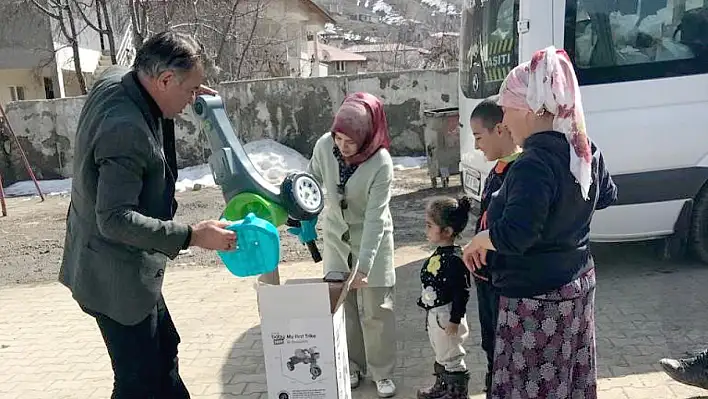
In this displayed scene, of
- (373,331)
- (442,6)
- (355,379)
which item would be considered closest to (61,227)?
(355,379)

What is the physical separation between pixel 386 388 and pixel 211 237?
5.21 feet

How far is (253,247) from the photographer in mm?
2248

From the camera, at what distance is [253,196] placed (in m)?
2.43

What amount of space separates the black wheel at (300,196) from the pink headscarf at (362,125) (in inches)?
18.8

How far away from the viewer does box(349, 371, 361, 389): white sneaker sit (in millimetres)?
3496

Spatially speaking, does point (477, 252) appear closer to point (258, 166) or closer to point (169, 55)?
point (169, 55)

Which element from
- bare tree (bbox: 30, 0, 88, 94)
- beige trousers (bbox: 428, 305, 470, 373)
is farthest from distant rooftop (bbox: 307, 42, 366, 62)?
beige trousers (bbox: 428, 305, 470, 373)

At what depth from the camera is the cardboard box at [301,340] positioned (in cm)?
234

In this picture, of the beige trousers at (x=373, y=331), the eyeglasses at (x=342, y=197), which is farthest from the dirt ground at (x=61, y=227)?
the eyeglasses at (x=342, y=197)

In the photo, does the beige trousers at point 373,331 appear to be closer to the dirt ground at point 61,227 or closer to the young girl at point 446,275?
the young girl at point 446,275

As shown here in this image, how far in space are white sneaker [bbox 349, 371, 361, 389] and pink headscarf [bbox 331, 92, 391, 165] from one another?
116 centimetres

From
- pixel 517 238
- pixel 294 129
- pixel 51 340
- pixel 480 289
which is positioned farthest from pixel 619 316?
pixel 294 129

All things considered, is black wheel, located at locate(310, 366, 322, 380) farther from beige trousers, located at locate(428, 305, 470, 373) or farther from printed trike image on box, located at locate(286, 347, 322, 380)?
beige trousers, located at locate(428, 305, 470, 373)

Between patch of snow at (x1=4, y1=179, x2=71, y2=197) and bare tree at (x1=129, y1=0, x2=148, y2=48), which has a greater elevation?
bare tree at (x1=129, y1=0, x2=148, y2=48)
